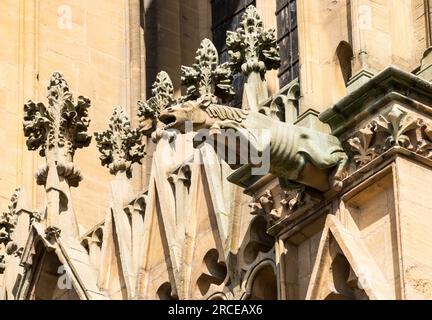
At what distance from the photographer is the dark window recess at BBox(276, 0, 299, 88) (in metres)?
26.5

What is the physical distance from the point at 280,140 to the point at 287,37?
7.03 m

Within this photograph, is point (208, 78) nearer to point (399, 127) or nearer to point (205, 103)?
point (205, 103)

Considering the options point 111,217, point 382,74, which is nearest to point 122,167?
point 111,217

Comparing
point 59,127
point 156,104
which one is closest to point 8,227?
point 59,127

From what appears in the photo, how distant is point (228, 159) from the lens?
66.9ft

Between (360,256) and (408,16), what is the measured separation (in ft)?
8.39

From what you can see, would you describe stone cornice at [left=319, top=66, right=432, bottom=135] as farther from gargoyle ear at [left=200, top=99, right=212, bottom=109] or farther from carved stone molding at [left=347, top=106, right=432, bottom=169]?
gargoyle ear at [left=200, top=99, right=212, bottom=109]

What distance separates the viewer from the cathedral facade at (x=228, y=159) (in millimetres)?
19609

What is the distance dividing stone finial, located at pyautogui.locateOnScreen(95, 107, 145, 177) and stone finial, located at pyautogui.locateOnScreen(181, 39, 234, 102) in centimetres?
144

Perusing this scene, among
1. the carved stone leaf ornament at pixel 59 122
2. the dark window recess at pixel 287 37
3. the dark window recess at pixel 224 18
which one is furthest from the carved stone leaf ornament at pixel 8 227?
the dark window recess at pixel 224 18

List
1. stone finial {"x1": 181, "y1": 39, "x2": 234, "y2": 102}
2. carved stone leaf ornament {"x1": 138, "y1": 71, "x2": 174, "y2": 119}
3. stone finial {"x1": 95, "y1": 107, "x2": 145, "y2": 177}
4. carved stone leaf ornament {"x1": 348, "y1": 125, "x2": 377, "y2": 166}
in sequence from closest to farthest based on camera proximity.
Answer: carved stone leaf ornament {"x1": 348, "y1": 125, "x2": 377, "y2": 166} → stone finial {"x1": 181, "y1": 39, "x2": 234, "y2": 102} → carved stone leaf ornament {"x1": 138, "y1": 71, "x2": 174, "y2": 119} → stone finial {"x1": 95, "y1": 107, "x2": 145, "y2": 177}

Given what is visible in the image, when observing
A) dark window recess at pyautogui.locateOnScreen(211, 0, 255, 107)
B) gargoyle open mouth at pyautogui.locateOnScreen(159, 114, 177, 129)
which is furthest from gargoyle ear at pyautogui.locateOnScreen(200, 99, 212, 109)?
dark window recess at pyautogui.locateOnScreen(211, 0, 255, 107)

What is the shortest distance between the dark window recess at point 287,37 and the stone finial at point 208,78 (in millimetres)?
3817

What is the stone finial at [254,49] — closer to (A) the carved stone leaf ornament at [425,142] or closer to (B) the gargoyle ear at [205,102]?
(B) the gargoyle ear at [205,102]
